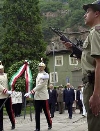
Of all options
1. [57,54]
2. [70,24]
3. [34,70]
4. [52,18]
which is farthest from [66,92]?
[52,18]

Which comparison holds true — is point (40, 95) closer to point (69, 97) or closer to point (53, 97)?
point (69, 97)

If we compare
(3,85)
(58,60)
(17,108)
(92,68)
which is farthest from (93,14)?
(58,60)

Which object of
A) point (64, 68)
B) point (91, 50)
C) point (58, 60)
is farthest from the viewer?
point (64, 68)

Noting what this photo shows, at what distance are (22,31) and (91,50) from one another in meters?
38.4

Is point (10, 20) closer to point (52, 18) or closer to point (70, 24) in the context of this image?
point (70, 24)

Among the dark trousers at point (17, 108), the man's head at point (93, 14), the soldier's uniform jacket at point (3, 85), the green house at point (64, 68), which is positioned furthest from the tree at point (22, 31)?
the man's head at point (93, 14)

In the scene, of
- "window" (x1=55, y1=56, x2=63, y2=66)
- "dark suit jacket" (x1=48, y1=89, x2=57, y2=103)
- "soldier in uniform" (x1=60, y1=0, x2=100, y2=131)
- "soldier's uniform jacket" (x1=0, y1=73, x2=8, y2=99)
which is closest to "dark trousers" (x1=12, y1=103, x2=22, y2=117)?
"dark suit jacket" (x1=48, y1=89, x2=57, y2=103)

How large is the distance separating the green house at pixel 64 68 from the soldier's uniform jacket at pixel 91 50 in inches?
2025

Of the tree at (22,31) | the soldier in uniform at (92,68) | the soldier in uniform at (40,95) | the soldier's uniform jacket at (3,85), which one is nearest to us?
the soldier in uniform at (92,68)

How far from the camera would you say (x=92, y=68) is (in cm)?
385

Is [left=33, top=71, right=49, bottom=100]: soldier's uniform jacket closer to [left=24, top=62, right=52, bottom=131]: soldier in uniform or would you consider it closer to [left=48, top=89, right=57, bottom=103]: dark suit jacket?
[left=24, top=62, right=52, bottom=131]: soldier in uniform

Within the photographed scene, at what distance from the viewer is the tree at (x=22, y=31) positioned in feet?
134

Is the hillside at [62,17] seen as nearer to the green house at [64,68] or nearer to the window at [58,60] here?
the green house at [64,68]

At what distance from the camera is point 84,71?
155 inches
